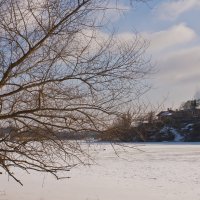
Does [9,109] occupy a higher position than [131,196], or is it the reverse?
[9,109]

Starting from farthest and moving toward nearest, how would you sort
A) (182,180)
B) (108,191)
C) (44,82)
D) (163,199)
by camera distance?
(182,180) → (108,191) → (163,199) → (44,82)

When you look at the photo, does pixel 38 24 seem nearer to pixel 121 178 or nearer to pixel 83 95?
pixel 83 95

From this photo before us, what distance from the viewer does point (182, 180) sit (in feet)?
51.4

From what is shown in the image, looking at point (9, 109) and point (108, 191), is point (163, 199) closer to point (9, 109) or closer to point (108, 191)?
point (108, 191)

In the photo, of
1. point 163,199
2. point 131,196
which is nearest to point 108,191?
point 131,196

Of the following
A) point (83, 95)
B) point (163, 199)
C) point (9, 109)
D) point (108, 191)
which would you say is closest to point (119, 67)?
point (83, 95)

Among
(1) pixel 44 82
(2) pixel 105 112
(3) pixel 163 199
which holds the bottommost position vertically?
(3) pixel 163 199

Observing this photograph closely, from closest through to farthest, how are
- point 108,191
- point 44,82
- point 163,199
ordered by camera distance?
point 44,82, point 163,199, point 108,191

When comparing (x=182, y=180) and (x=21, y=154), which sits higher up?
(x=21, y=154)

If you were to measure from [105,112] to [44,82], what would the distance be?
1207 mm

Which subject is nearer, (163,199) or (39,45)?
(39,45)

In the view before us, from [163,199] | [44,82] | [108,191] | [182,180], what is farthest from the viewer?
[182,180]

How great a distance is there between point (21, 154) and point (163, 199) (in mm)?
4429

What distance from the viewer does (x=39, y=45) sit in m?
7.89
